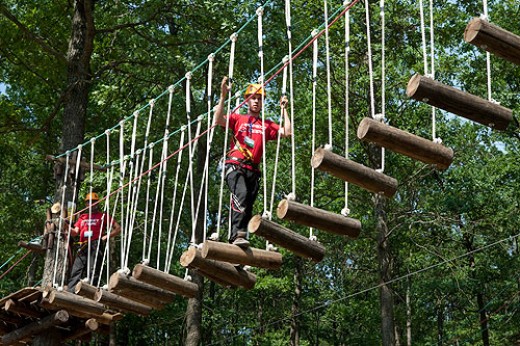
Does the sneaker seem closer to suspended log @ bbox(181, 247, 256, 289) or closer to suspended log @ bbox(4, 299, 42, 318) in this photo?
suspended log @ bbox(181, 247, 256, 289)

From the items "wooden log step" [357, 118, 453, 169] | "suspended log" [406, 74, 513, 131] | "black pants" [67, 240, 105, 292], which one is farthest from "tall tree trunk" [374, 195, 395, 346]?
"suspended log" [406, 74, 513, 131]

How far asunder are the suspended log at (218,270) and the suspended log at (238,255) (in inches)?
9.2

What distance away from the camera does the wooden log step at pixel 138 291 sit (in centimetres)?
716

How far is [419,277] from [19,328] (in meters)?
13.4

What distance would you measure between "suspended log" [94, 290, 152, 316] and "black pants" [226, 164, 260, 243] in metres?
1.98

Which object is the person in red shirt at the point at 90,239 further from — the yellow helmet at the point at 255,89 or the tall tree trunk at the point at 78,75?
the yellow helmet at the point at 255,89

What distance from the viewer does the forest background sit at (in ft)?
41.1

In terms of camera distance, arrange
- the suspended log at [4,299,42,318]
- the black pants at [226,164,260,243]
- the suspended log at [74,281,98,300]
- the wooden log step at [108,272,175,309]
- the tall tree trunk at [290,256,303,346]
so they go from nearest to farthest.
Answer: the black pants at [226,164,260,243] < the wooden log step at [108,272,175,309] < the suspended log at [74,281,98,300] < the suspended log at [4,299,42,318] < the tall tree trunk at [290,256,303,346]

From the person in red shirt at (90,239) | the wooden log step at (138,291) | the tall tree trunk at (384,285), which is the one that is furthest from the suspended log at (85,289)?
Answer: the tall tree trunk at (384,285)

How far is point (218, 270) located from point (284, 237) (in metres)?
0.82

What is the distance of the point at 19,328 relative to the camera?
10133 mm

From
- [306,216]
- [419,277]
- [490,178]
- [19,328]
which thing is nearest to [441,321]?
[419,277]

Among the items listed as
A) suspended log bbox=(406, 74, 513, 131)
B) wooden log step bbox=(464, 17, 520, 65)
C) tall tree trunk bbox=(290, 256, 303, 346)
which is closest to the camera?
wooden log step bbox=(464, 17, 520, 65)

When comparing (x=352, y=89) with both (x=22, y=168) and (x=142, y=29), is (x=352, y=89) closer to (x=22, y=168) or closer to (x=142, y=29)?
(x=142, y=29)
